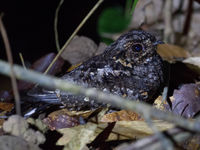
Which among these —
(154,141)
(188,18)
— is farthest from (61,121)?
(188,18)

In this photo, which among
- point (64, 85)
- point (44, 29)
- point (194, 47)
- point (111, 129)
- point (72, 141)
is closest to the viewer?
point (64, 85)

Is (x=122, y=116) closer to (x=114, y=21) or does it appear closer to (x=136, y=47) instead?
(x=136, y=47)

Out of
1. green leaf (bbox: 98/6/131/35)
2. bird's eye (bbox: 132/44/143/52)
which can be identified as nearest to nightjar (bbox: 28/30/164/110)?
bird's eye (bbox: 132/44/143/52)

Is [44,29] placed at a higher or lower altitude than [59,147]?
higher

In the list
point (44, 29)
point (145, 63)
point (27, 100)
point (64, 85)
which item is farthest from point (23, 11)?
point (64, 85)

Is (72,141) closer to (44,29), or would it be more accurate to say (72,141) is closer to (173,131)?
(173,131)

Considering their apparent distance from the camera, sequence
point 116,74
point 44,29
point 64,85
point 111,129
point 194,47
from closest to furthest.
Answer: point 64,85 → point 111,129 → point 116,74 → point 194,47 → point 44,29
